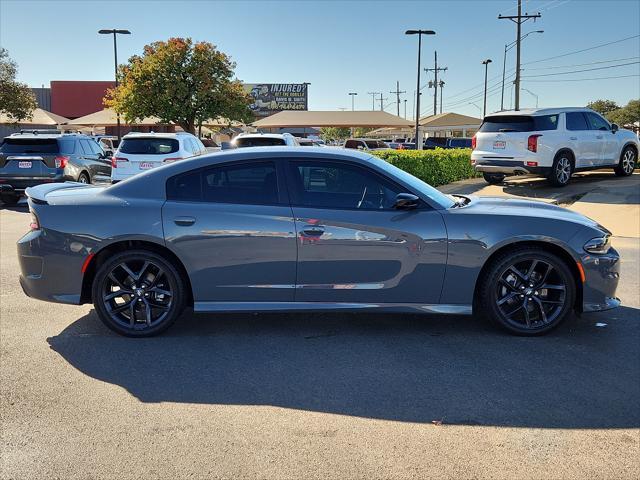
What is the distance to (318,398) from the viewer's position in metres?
3.80

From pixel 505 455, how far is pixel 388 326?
2154mm

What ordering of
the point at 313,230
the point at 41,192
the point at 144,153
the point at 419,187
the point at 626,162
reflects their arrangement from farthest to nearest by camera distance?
the point at 626,162
the point at 144,153
the point at 41,192
the point at 419,187
the point at 313,230

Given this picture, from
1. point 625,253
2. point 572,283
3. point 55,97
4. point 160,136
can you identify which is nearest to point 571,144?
point 625,253

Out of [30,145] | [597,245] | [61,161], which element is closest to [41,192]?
[597,245]

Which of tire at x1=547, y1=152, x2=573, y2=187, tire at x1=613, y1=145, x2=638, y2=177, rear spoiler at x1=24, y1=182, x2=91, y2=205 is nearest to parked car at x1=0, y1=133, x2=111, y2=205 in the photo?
rear spoiler at x1=24, y1=182, x2=91, y2=205

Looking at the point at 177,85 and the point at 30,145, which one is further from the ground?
the point at 177,85

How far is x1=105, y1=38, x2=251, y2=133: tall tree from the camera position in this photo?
3020cm

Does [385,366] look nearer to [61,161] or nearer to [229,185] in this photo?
[229,185]

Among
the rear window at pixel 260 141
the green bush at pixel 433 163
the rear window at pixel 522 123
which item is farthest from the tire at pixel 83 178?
the rear window at pixel 522 123

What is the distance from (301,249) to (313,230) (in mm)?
178

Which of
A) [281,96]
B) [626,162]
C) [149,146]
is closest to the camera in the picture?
[149,146]

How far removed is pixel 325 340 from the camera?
4863 mm

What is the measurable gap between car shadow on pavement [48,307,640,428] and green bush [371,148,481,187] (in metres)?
11.2

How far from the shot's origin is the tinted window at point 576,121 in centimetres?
1462
